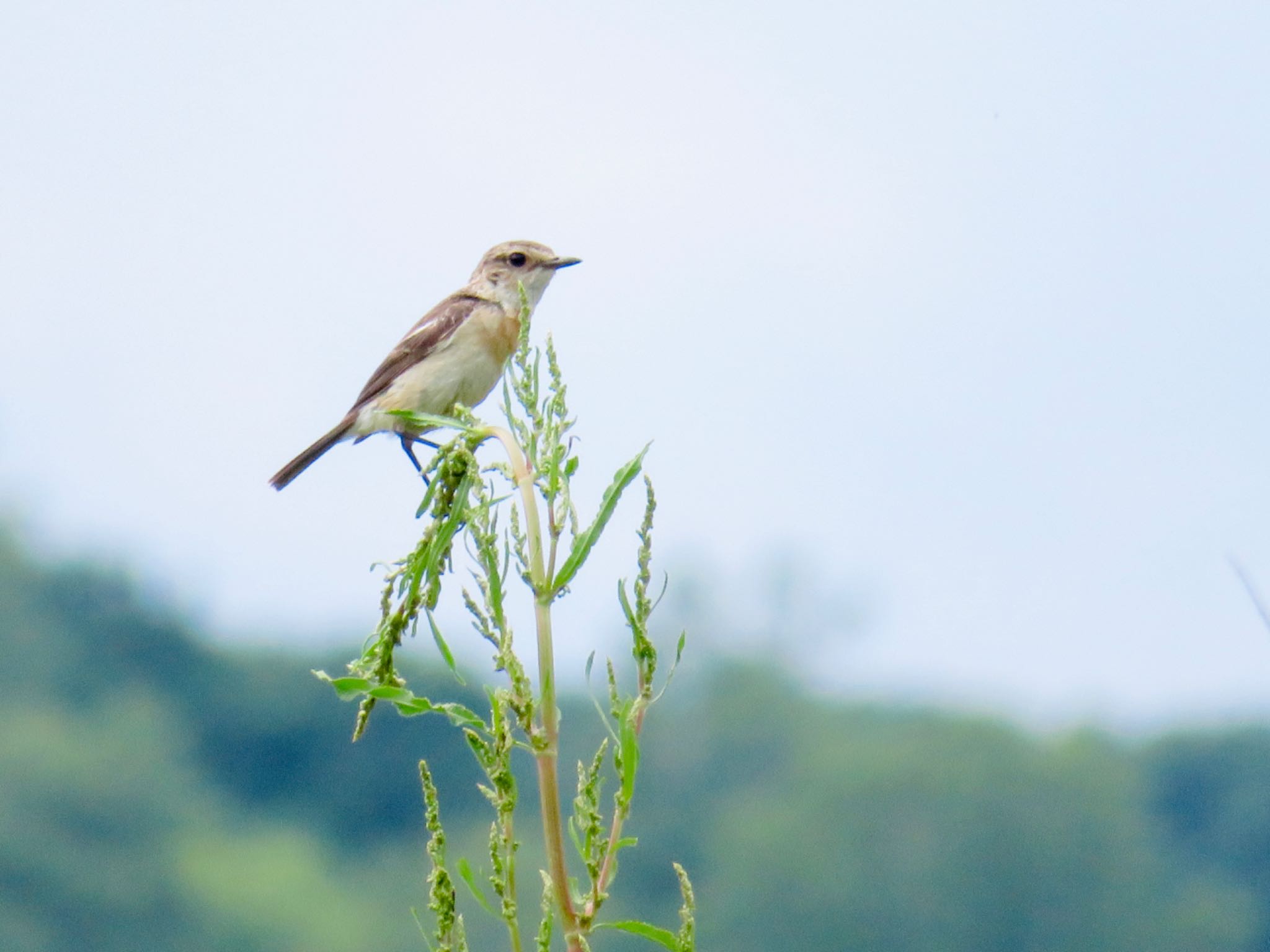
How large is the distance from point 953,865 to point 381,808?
27.9m

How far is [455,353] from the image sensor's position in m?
7.48

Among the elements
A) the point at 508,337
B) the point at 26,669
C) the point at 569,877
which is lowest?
the point at 569,877

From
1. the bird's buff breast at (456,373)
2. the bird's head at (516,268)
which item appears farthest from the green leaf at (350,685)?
the bird's head at (516,268)

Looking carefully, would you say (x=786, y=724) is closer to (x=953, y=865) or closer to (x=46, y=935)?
(x=953, y=865)

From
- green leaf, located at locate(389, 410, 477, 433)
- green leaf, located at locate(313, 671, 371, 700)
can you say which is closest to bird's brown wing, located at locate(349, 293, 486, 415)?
green leaf, located at locate(389, 410, 477, 433)

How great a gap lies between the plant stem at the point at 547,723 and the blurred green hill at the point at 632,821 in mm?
→ 62897

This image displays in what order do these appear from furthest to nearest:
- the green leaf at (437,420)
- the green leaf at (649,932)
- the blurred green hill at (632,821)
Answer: the blurred green hill at (632,821) → the green leaf at (437,420) → the green leaf at (649,932)

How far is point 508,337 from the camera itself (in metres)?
7.42

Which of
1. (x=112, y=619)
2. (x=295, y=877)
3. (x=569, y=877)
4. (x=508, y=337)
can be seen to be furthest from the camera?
(x=112, y=619)

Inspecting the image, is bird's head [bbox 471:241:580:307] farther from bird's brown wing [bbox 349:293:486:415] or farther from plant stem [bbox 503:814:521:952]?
plant stem [bbox 503:814:521:952]

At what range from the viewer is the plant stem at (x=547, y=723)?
2512mm

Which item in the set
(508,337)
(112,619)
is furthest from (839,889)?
(508,337)

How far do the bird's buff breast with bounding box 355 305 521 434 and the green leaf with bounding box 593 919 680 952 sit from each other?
4681mm

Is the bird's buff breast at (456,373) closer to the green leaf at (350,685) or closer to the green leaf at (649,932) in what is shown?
the green leaf at (350,685)
